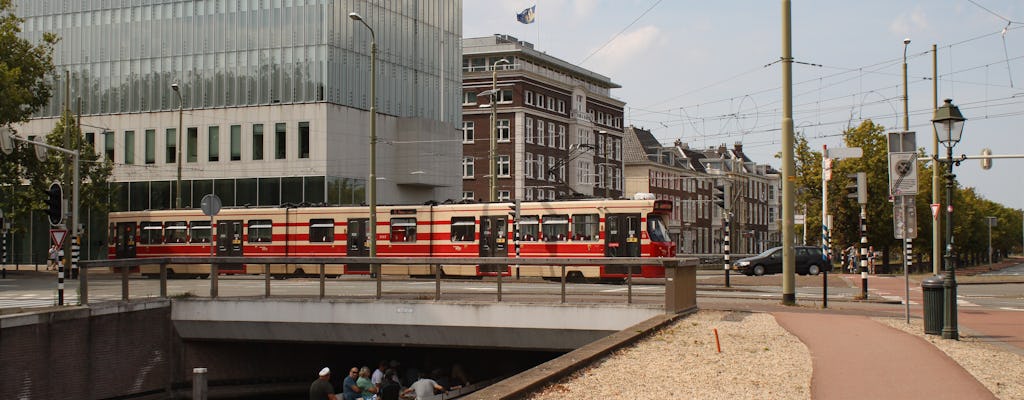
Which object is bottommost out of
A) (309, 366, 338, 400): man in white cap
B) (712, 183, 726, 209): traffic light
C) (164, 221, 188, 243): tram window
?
(309, 366, 338, 400): man in white cap

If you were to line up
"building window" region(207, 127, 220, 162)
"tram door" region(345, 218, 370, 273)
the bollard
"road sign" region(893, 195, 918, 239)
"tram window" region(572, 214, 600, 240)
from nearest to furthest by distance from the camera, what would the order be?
the bollard, "road sign" region(893, 195, 918, 239), "tram window" region(572, 214, 600, 240), "tram door" region(345, 218, 370, 273), "building window" region(207, 127, 220, 162)

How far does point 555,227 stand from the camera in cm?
3322

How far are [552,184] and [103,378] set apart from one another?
203 ft

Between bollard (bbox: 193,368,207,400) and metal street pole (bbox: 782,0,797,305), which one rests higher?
metal street pole (bbox: 782,0,797,305)

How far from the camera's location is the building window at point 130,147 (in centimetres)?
5772

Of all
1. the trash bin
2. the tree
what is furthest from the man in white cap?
the tree

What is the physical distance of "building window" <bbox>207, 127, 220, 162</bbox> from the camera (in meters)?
56.0

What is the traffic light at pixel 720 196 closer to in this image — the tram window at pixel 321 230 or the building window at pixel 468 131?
the tram window at pixel 321 230

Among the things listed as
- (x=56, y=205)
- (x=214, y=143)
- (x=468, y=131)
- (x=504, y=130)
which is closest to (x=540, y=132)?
(x=504, y=130)

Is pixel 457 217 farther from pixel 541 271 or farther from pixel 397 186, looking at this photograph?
pixel 397 186

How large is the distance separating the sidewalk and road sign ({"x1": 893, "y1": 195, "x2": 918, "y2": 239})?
1.76 m

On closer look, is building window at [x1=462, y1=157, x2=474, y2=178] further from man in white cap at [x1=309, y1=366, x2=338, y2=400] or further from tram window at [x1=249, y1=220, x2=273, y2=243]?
man in white cap at [x1=309, y1=366, x2=338, y2=400]

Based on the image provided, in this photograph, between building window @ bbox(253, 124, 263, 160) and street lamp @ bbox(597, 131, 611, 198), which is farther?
street lamp @ bbox(597, 131, 611, 198)

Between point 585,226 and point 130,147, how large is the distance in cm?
3563
